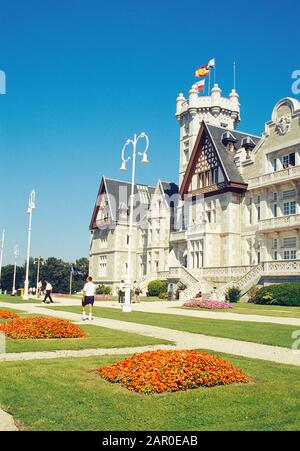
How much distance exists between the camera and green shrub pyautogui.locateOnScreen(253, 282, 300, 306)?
109ft

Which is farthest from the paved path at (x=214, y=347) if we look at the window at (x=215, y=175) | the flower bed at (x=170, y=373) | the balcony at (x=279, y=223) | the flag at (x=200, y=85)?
the flag at (x=200, y=85)

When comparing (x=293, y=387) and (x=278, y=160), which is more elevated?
(x=278, y=160)

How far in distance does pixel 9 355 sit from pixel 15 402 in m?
4.34

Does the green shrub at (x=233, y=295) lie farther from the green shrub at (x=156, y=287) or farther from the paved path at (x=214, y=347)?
the paved path at (x=214, y=347)

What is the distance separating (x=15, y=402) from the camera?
6594 mm

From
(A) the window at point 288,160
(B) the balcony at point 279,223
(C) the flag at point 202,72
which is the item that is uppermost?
(C) the flag at point 202,72

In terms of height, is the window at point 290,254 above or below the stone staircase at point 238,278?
above

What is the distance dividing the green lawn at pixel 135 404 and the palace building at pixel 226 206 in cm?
3042

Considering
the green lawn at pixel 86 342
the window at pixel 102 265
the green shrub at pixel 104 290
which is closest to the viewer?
the green lawn at pixel 86 342

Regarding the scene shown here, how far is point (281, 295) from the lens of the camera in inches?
1346

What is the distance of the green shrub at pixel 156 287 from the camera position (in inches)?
2029

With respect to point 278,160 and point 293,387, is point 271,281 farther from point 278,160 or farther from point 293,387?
point 293,387

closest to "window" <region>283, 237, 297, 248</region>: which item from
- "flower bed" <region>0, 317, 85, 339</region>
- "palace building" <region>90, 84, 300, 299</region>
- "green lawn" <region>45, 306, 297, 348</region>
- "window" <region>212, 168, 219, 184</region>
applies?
"palace building" <region>90, 84, 300, 299</region>
